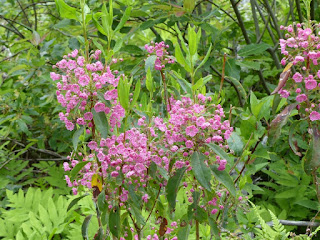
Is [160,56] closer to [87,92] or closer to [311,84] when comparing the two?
[87,92]

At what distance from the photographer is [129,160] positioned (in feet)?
2.99

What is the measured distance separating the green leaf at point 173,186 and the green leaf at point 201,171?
0.05 m

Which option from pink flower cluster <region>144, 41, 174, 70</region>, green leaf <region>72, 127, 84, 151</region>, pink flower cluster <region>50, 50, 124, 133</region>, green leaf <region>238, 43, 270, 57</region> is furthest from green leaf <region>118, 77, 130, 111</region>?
green leaf <region>238, 43, 270, 57</region>

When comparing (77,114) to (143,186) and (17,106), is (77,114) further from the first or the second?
(17,106)

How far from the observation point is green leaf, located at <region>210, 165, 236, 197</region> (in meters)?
0.90

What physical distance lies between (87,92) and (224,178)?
39 centimetres

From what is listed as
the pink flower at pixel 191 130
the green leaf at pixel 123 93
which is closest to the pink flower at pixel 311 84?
the pink flower at pixel 191 130

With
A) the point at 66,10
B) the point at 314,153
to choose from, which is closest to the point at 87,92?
the point at 66,10

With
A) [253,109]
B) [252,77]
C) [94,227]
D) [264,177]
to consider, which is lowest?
[264,177]

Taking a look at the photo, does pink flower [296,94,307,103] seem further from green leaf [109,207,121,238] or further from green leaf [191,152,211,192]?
green leaf [109,207,121,238]

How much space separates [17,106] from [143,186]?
1677 millimetres

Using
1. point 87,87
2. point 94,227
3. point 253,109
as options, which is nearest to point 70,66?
point 87,87

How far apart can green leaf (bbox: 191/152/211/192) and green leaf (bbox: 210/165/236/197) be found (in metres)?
0.03

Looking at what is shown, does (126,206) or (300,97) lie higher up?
(300,97)
